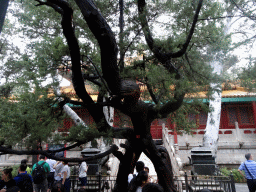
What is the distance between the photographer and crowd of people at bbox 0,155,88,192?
286 centimetres

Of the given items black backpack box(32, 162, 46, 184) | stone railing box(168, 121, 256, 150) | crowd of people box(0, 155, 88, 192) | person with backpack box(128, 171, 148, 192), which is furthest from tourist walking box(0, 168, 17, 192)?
stone railing box(168, 121, 256, 150)

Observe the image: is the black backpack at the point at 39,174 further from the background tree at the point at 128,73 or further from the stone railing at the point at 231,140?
the stone railing at the point at 231,140

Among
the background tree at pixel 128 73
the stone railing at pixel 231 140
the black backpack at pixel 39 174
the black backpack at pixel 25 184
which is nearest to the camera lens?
the background tree at pixel 128 73

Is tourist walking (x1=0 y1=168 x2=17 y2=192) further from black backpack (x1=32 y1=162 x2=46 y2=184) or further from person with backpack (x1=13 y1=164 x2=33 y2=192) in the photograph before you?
black backpack (x1=32 y1=162 x2=46 y2=184)

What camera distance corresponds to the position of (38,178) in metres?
4.36

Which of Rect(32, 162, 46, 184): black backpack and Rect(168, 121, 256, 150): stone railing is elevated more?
Rect(168, 121, 256, 150): stone railing

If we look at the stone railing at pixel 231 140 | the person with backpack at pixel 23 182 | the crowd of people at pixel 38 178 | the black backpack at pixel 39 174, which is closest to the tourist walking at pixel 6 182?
the crowd of people at pixel 38 178

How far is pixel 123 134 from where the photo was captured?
3.73m

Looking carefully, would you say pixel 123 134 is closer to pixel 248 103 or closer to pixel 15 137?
pixel 15 137

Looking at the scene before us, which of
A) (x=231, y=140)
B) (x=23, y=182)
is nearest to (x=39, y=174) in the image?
(x=23, y=182)

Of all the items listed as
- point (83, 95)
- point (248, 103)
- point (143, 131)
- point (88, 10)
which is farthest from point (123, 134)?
point (248, 103)

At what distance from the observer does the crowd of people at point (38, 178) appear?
113 inches

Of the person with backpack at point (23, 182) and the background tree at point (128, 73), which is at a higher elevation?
the background tree at point (128, 73)

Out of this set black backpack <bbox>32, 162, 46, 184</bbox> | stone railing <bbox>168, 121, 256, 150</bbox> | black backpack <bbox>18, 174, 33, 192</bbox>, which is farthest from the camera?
stone railing <bbox>168, 121, 256, 150</bbox>
